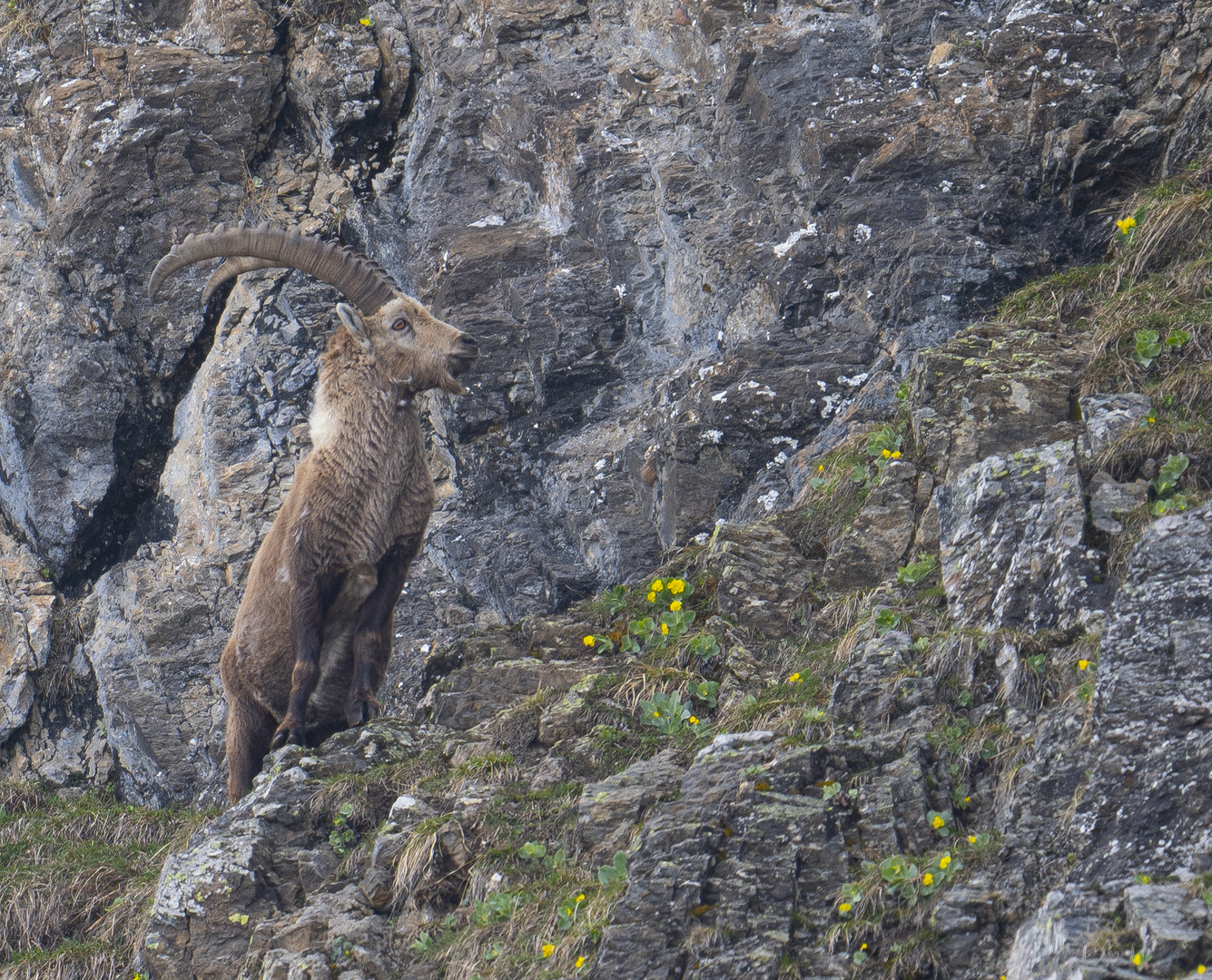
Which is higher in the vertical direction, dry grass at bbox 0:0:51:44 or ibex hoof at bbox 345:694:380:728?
dry grass at bbox 0:0:51:44

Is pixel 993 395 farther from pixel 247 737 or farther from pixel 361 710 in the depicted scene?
pixel 247 737

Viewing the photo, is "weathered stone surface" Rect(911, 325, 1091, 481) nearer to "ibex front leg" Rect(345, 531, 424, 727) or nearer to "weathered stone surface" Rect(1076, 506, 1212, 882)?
"weathered stone surface" Rect(1076, 506, 1212, 882)

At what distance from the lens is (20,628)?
30.6ft

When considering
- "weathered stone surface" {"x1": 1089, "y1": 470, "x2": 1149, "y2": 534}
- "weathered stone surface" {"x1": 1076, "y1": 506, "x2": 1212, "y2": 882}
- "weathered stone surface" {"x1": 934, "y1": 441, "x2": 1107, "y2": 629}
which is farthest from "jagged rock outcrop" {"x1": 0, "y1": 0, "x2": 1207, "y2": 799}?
"weathered stone surface" {"x1": 1076, "y1": 506, "x2": 1212, "y2": 882}

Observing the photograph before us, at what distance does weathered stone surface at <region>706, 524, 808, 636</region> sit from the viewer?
20.3ft

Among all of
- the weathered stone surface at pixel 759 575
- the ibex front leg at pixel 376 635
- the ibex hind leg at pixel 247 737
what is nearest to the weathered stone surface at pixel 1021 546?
the weathered stone surface at pixel 759 575

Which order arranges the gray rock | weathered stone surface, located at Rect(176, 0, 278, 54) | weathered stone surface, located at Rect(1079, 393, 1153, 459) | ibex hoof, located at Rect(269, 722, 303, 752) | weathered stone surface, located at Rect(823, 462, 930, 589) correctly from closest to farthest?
1. the gray rock
2. weathered stone surface, located at Rect(1079, 393, 1153, 459)
3. weathered stone surface, located at Rect(823, 462, 930, 589)
4. ibex hoof, located at Rect(269, 722, 303, 752)
5. weathered stone surface, located at Rect(176, 0, 278, 54)

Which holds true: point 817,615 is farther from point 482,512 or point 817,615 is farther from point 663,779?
point 482,512

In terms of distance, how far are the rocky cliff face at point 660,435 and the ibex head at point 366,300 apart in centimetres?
116

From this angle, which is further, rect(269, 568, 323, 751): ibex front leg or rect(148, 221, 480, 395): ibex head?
rect(148, 221, 480, 395): ibex head

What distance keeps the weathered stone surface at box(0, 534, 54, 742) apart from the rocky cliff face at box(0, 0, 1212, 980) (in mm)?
34

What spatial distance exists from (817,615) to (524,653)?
169cm

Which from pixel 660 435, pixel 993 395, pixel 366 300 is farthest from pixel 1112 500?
pixel 366 300

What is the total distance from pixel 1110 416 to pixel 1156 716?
6.20 ft
